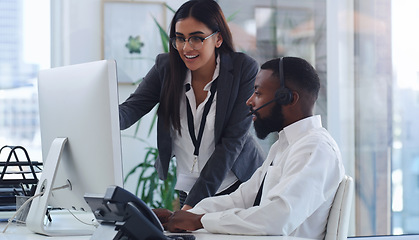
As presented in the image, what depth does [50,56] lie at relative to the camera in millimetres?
3932

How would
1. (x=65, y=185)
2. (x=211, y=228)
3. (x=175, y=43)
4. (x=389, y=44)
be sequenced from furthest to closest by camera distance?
(x=389, y=44) → (x=175, y=43) → (x=65, y=185) → (x=211, y=228)

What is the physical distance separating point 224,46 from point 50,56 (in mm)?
1817

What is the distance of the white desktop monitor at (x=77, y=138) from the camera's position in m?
1.55

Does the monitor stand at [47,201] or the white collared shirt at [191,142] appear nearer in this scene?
the monitor stand at [47,201]

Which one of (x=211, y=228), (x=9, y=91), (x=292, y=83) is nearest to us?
(x=211, y=228)

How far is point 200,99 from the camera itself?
8.04 feet

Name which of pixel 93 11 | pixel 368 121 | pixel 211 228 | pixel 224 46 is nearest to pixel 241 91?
pixel 224 46

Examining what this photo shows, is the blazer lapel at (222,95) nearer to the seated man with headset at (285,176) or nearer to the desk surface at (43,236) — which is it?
the seated man with headset at (285,176)

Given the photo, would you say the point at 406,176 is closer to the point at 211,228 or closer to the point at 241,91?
the point at 241,91

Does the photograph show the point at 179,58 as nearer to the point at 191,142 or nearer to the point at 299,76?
the point at 191,142

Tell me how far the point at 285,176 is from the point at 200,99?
849 mm

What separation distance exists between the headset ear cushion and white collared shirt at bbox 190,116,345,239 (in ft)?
0.25

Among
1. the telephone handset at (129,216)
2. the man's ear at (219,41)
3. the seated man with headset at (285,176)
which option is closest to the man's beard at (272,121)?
the seated man with headset at (285,176)

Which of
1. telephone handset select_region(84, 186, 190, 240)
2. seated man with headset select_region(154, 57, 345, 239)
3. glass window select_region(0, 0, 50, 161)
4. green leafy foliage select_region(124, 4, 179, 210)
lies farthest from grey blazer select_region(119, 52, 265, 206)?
glass window select_region(0, 0, 50, 161)
